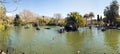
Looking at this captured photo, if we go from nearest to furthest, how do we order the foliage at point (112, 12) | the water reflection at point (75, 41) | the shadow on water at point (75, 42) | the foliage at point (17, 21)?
the shadow on water at point (75, 42)
the water reflection at point (75, 41)
the foliage at point (112, 12)
the foliage at point (17, 21)

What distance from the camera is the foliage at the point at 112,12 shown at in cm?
11375

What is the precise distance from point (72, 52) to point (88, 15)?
116 meters

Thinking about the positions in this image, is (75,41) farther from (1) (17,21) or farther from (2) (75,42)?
(1) (17,21)

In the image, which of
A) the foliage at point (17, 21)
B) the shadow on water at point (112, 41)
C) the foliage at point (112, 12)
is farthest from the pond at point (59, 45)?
the foliage at point (17, 21)

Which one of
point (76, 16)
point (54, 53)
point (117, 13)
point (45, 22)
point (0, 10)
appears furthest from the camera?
point (45, 22)

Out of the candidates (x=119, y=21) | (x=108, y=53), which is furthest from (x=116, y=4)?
(x=108, y=53)

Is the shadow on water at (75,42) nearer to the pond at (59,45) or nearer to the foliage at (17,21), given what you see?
the pond at (59,45)

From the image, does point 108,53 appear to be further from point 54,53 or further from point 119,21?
point 119,21

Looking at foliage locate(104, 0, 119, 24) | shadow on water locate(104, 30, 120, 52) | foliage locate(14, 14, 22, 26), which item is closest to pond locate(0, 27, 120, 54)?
shadow on water locate(104, 30, 120, 52)

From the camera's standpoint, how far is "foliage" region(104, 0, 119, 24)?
114 metres

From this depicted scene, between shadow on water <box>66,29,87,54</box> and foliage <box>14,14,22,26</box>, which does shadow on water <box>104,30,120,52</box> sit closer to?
shadow on water <box>66,29,87,54</box>

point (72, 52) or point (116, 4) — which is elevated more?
point (116, 4)

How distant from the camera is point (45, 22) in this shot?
159 m

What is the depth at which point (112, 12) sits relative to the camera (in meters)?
114
